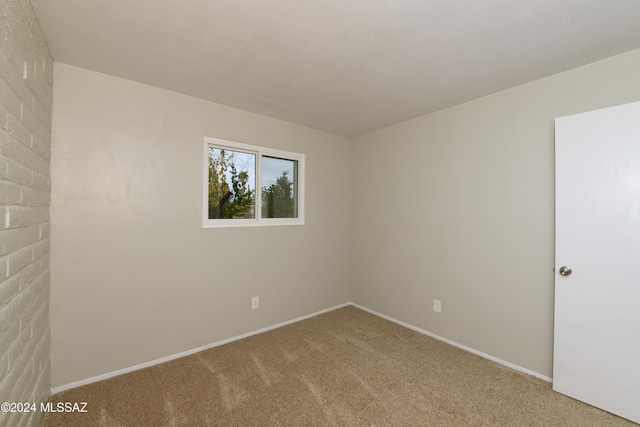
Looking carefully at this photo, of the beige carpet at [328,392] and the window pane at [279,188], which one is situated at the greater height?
the window pane at [279,188]

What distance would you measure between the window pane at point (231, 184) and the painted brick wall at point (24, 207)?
3.90ft

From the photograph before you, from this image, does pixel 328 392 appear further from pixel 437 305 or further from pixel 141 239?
pixel 141 239

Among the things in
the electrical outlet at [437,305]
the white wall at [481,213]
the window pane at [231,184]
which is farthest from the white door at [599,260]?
the window pane at [231,184]

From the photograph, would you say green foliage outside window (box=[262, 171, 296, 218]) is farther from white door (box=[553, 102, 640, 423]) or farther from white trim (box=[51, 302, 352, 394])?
white door (box=[553, 102, 640, 423])

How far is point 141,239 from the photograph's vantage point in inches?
91.7

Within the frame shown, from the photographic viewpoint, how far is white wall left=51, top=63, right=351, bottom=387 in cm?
203

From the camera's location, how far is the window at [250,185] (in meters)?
2.77

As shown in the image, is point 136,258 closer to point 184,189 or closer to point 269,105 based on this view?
point 184,189

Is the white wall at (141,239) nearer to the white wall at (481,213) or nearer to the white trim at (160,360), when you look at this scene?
the white trim at (160,360)

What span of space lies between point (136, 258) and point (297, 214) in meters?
1.72

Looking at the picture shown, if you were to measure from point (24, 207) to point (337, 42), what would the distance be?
1.98 m

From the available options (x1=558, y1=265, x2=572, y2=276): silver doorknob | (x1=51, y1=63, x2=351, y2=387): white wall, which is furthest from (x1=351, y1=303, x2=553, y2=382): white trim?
(x1=51, y1=63, x2=351, y2=387): white wall

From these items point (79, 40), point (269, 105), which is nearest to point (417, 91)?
point (269, 105)

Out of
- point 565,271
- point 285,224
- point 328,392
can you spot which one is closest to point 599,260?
point 565,271
